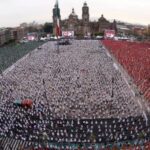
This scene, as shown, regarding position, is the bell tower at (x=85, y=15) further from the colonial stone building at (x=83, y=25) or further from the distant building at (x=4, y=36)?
the distant building at (x=4, y=36)

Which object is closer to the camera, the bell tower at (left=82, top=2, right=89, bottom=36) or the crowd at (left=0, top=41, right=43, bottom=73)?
the crowd at (left=0, top=41, right=43, bottom=73)

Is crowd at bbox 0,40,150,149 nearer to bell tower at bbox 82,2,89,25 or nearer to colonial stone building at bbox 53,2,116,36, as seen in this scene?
colonial stone building at bbox 53,2,116,36

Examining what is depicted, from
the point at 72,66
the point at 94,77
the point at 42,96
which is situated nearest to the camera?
the point at 42,96

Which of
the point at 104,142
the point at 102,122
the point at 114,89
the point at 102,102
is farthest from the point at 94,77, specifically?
the point at 104,142

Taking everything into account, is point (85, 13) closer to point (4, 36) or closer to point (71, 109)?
point (4, 36)

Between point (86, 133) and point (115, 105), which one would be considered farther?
point (115, 105)

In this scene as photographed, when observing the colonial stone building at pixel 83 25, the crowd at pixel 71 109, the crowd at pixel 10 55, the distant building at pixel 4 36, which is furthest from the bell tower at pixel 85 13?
the crowd at pixel 71 109

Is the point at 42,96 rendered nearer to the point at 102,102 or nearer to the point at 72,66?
the point at 102,102

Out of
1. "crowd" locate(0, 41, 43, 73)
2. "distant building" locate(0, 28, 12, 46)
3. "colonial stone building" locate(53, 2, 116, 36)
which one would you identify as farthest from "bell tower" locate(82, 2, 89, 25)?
"crowd" locate(0, 41, 43, 73)
